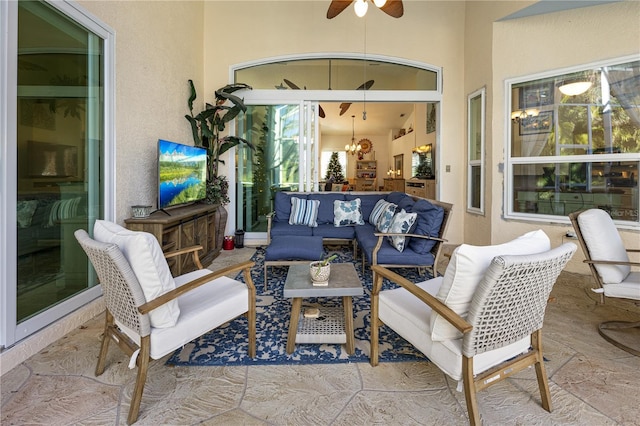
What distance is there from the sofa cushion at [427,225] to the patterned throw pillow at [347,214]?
1368mm

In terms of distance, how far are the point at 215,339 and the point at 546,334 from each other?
7.73ft

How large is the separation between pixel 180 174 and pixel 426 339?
131 inches

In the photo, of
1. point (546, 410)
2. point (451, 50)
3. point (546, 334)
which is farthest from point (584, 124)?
point (546, 410)

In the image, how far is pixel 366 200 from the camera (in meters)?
5.00

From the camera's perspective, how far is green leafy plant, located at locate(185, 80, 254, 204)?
15.6 ft

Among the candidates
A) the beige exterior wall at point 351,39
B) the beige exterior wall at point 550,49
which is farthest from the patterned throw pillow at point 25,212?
the beige exterior wall at point 550,49

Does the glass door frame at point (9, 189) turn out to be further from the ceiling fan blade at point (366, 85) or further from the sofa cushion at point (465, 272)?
the ceiling fan blade at point (366, 85)

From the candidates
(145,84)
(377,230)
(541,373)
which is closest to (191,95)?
(145,84)

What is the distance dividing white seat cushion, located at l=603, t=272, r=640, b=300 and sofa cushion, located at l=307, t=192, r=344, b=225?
3165mm

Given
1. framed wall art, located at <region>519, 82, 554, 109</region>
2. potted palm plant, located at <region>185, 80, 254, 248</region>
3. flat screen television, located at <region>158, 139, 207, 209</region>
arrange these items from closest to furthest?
flat screen television, located at <region>158, 139, 207, 209</region>, framed wall art, located at <region>519, 82, 554, 109</region>, potted palm plant, located at <region>185, 80, 254, 248</region>

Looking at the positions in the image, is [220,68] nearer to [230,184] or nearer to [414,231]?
[230,184]

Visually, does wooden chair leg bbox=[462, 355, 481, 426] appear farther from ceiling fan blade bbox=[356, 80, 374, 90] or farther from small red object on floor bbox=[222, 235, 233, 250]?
ceiling fan blade bbox=[356, 80, 374, 90]

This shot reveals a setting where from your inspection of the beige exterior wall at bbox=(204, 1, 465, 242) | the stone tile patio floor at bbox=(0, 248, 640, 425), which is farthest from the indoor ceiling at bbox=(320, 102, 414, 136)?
the stone tile patio floor at bbox=(0, 248, 640, 425)

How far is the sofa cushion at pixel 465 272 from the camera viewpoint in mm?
1400
